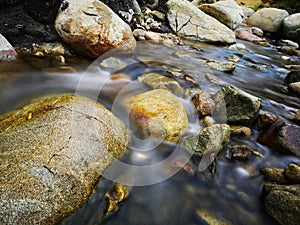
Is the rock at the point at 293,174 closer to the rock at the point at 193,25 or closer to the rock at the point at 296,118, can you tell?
the rock at the point at 296,118

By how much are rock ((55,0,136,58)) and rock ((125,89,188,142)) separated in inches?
66.6

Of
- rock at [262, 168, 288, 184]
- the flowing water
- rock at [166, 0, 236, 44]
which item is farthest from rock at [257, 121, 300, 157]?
rock at [166, 0, 236, 44]

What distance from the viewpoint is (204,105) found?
3068mm

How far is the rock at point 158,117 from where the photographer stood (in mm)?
2521

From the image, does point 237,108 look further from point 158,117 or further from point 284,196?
point 284,196

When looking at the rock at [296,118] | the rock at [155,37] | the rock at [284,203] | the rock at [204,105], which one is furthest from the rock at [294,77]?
the rock at [284,203]

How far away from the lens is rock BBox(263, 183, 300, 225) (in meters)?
1.68

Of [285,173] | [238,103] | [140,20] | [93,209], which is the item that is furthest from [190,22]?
[93,209]

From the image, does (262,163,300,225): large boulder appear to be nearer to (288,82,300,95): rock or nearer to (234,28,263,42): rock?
(288,82,300,95): rock

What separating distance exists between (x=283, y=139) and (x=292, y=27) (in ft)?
36.8

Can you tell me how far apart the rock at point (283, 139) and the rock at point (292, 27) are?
33.6 ft

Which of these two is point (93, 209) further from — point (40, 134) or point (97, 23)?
point (97, 23)

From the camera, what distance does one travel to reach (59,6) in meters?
4.10

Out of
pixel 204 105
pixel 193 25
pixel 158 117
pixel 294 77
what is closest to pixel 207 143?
pixel 158 117
